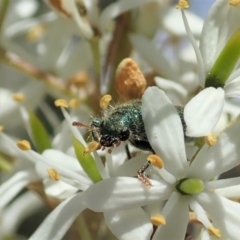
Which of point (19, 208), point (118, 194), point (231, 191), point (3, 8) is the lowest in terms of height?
point (19, 208)

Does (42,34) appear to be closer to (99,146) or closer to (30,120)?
(30,120)

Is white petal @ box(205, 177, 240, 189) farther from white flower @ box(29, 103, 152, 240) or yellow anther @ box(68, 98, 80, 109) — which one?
yellow anther @ box(68, 98, 80, 109)

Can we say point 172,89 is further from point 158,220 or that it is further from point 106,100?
point 158,220

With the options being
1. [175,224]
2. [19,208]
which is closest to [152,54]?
[175,224]

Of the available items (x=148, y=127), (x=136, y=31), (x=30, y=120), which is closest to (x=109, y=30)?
(x=136, y=31)

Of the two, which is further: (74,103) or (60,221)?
(74,103)

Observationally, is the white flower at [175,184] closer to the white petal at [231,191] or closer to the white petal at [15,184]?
the white petal at [231,191]
